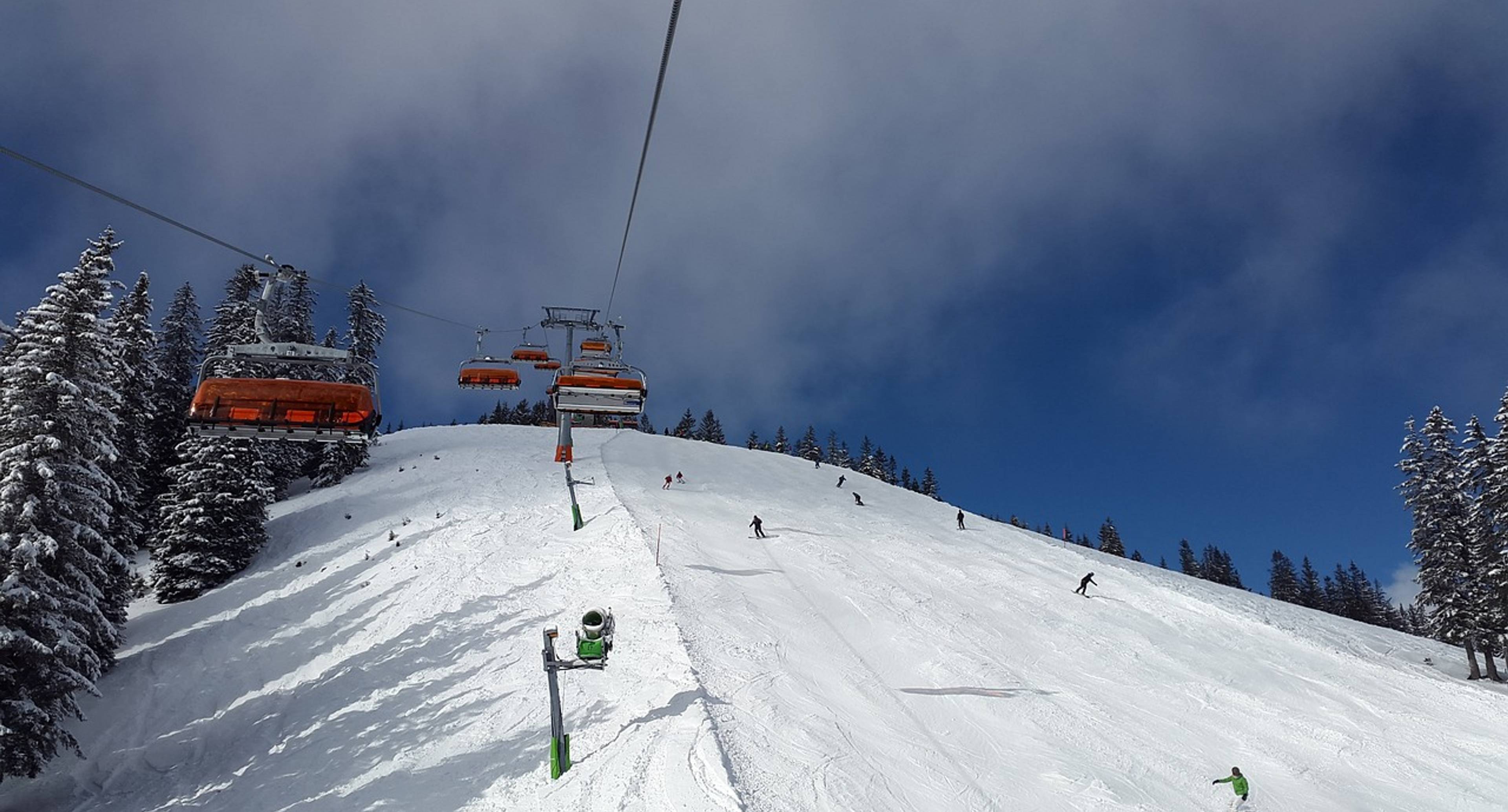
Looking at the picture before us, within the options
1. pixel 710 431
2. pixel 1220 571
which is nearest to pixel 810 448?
pixel 710 431

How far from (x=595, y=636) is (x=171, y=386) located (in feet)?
149

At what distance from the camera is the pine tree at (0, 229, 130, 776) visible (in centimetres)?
1595

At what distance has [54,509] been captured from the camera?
1745 cm

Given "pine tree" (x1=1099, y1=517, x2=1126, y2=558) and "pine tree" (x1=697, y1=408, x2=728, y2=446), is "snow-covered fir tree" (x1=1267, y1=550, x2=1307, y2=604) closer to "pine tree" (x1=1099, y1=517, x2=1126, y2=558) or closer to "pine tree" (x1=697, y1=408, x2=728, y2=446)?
"pine tree" (x1=1099, y1=517, x2=1126, y2=558)

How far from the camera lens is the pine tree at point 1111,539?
95.9 meters

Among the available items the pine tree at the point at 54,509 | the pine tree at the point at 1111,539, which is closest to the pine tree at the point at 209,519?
the pine tree at the point at 54,509

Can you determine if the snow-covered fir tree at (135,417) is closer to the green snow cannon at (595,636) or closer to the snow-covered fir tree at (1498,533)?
the green snow cannon at (595,636)

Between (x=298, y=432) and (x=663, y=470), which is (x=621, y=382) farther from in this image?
(x=663, y=470)

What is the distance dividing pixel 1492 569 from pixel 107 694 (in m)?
54.8

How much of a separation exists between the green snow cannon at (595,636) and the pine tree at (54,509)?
1453 cm

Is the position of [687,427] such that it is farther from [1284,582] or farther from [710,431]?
[1284,582]

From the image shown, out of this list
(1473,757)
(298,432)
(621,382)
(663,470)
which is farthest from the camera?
(663,470)

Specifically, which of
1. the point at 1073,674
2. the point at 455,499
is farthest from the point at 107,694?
the point at 1073,674

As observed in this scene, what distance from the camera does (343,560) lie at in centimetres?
2739
